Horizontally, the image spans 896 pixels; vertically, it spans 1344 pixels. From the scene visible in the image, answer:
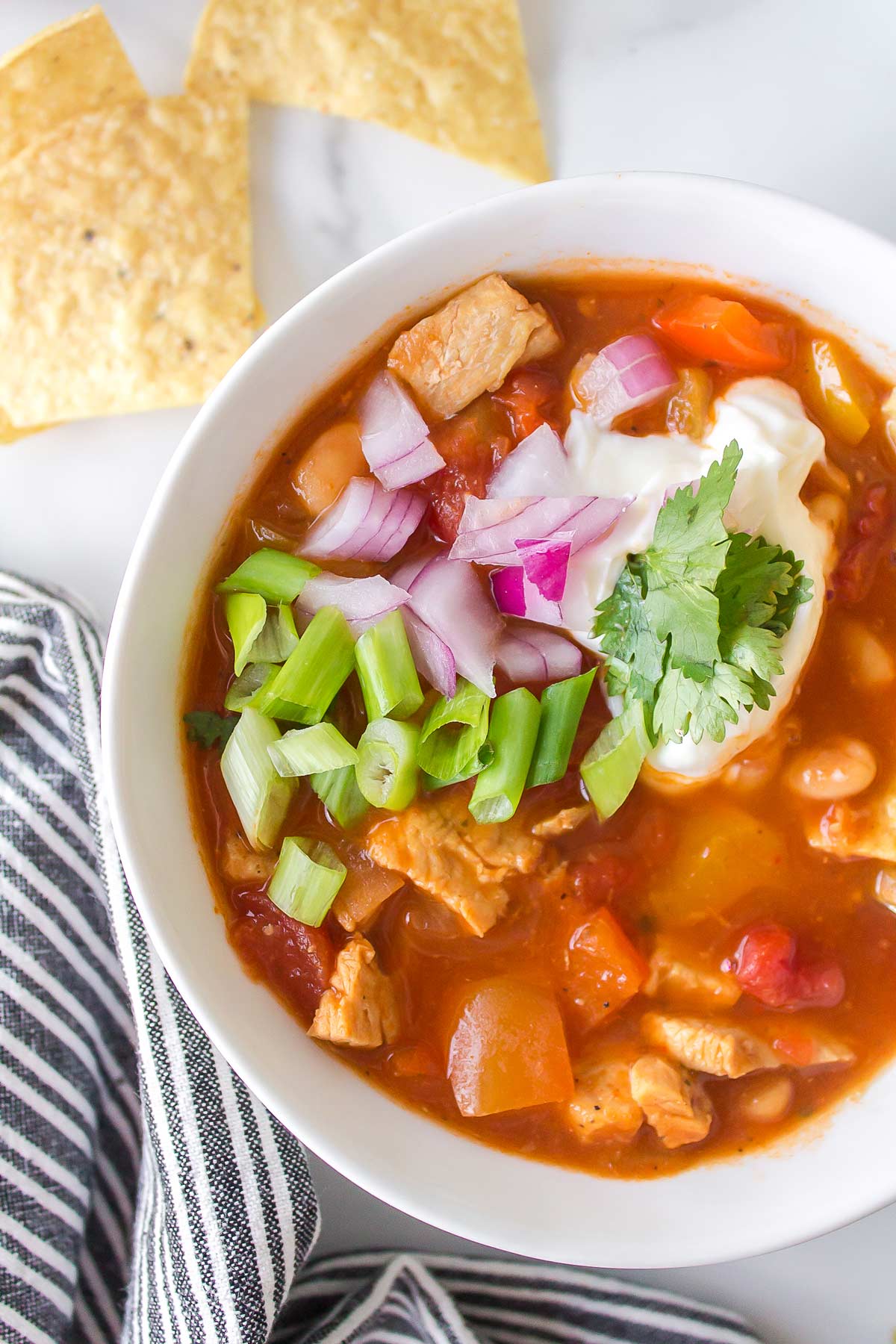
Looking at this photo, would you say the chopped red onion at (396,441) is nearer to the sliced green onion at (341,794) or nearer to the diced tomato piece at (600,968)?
the sliced green onion at (341,794)

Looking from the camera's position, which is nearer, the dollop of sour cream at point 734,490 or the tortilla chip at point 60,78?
the dollop of sour cream at point 734,490

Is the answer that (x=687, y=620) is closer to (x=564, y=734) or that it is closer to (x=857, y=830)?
(x=564, y=734)

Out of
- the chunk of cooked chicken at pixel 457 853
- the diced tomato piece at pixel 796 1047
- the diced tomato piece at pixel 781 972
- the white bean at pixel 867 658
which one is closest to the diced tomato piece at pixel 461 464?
the chunk of cooked chicken at pixel 457 853

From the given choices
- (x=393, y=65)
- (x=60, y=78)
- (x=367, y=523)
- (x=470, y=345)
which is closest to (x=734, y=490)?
(x=470, y=345)

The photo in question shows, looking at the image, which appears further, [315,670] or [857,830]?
[857,830]

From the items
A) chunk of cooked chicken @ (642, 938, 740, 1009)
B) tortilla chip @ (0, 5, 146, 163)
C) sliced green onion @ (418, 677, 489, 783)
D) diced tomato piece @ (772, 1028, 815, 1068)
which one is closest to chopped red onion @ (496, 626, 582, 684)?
sliced green onion @ (418, 677, 489, 783)

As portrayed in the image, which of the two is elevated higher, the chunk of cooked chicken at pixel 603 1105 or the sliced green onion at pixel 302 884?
the sliced green onion at pixel 302 884
